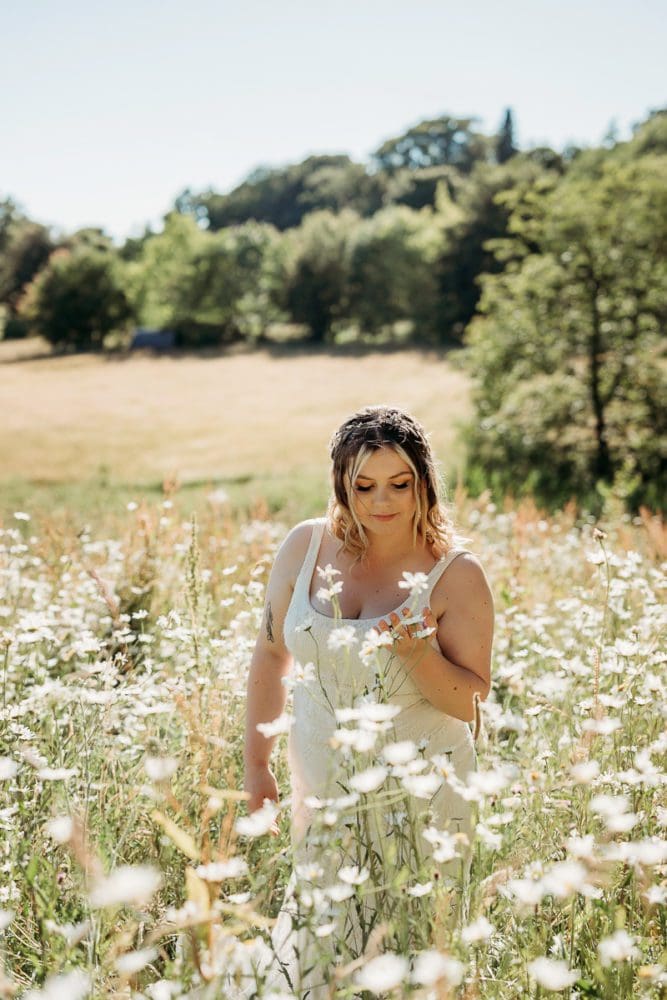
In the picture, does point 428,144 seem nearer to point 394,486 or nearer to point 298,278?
point 298,278

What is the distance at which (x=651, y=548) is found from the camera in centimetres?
542

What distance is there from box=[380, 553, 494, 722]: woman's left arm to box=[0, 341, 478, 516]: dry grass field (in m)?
12.4

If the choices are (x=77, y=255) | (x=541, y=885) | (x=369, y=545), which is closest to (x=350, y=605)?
(x=369, y=545)

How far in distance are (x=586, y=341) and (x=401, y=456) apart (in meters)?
13.0

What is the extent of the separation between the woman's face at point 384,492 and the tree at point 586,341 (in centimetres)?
1154

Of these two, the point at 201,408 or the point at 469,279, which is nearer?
the point at 201,408

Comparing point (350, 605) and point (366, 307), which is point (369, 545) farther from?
point (366, 307)

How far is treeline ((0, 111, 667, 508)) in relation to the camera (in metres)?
14.3

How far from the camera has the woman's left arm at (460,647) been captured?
2346 millimetres

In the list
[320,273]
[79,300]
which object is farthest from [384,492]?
[79,300]

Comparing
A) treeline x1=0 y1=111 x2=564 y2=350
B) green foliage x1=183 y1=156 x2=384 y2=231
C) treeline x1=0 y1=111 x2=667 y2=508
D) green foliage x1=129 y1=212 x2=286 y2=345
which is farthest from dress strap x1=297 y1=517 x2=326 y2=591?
green foliage x1=183 y1=156 x2=384 y2=231

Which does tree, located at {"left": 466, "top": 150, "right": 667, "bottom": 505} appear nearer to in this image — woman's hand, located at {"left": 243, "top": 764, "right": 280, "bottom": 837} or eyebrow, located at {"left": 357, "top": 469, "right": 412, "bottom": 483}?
eyebrow, located at {"left": 357, "top": 469, "right": 412, "bottom": 483}

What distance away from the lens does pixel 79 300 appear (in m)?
49.8

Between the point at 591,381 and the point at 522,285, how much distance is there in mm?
2061
